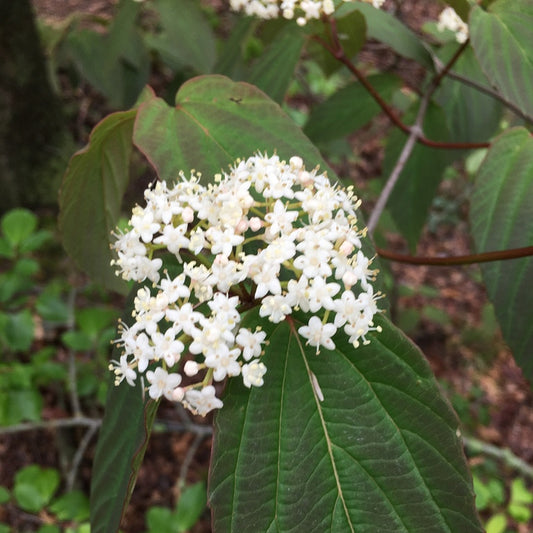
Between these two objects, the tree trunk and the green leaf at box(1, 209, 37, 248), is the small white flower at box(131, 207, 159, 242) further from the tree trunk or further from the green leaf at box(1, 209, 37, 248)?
the tree trunk

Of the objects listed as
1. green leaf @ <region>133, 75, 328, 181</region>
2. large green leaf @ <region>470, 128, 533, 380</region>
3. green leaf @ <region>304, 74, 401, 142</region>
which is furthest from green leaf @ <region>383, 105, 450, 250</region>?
green leaf @ <region>133, 75, 328, 181</region>

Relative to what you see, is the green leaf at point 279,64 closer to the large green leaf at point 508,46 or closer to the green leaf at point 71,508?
the large green leaf at point 508,46

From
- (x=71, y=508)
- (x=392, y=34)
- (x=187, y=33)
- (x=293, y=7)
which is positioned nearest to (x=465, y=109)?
(x=392, y=34)

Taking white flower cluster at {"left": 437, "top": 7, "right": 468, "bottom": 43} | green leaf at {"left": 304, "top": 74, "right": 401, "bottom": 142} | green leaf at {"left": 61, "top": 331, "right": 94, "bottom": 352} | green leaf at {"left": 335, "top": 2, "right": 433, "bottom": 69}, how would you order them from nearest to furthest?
green leaf at {"left": 335, "top": 2, "right": 433, "bottom": 69} < white flower cluster at {"left": 437, "top": 7, "right": 468, "bottom": 43} < green leaf at {"left": 304, "top": 74, "right": 401, "bottom": 142} < green leaf at {"left": 61, "top": 331, "right": 94, "bottom": 352}

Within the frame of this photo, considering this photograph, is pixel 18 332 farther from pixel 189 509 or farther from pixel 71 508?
pixel 189 509

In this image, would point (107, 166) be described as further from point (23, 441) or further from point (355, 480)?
point (23, 441)

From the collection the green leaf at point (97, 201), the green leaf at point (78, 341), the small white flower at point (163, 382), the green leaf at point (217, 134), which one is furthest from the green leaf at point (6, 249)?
the small white flower at point (163, 382)

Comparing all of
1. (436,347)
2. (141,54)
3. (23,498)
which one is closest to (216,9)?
(141,54)
